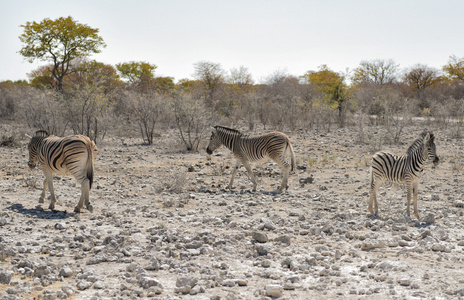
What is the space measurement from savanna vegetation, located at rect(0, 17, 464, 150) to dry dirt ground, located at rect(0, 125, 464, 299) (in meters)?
8.82

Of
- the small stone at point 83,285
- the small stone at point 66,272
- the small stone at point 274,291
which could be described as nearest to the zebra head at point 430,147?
the small stone at point 274,291

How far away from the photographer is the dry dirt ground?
4.95m

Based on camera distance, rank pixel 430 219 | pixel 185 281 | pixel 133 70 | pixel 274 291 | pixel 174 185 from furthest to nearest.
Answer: pixel 133 70 < pixel 174 185 < pixel 430 219 < pixel 185 281 < pixel 274 291

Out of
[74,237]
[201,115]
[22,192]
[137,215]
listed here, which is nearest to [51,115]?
[201,115]

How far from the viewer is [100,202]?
945 cm

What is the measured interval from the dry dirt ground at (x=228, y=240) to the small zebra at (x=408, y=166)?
1.84 ft

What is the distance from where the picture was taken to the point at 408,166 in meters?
8.41

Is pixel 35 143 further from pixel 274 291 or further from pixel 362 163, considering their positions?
pixel 362 163

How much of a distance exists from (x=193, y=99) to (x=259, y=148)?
442 inches

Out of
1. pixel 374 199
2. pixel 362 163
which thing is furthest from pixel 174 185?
pixel 362 163

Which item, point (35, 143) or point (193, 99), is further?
point (193, 99)

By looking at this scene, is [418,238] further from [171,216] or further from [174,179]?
[174,179]

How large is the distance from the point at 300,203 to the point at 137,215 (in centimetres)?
375

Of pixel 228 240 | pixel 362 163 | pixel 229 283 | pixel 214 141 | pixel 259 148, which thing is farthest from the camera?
pixel 362 163
